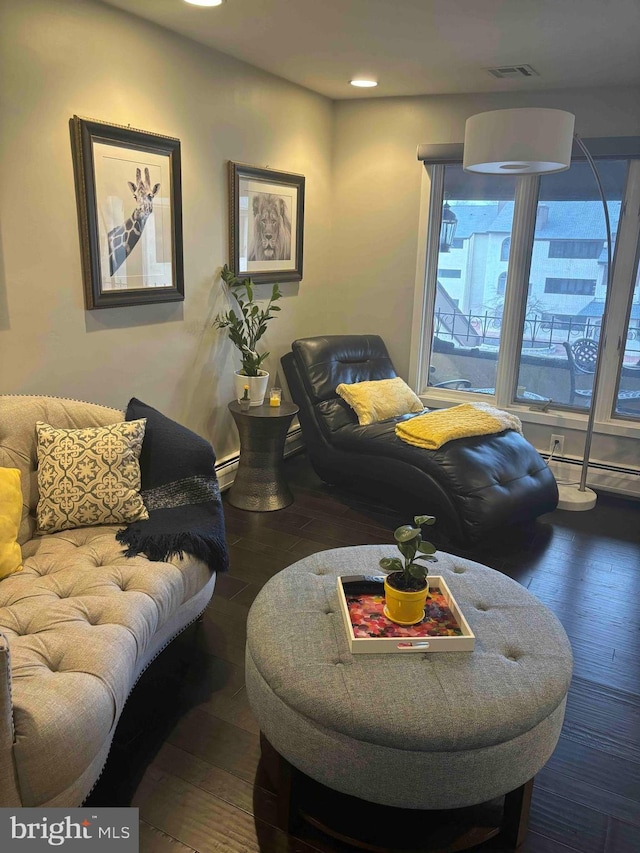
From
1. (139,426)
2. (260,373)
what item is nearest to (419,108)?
(260,373)

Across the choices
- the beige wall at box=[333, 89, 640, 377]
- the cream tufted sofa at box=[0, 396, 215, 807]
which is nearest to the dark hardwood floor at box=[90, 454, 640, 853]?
the cream tufted sofa at box=[0, 396, 215, 807]

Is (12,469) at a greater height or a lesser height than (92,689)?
greater

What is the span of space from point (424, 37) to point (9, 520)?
2.59m

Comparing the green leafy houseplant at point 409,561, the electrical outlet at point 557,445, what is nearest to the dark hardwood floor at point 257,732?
the green leafy houseplant at point 409,561

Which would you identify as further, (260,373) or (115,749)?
(260,373)

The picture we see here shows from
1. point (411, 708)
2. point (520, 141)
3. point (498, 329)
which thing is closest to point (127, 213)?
point (520, 141)

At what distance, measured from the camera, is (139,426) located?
95.3 inches

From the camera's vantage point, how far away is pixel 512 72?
334cm

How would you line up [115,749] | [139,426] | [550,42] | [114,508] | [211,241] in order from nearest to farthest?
[115,749] < [114,508] < [139,426] < [550,42] < [211,241]

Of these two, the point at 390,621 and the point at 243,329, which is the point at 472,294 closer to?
the point at 243,329

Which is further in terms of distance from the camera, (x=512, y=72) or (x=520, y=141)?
(x=512, y=72)

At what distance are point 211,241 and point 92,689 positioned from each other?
248 cm

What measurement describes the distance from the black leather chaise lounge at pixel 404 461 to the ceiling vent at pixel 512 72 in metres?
1.67

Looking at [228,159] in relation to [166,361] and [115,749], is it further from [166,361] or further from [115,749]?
[115,749]
